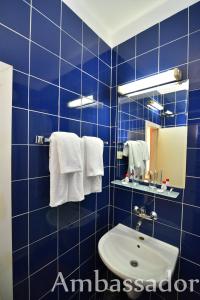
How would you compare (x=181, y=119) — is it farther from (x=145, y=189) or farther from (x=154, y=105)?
(x=145, y=189)

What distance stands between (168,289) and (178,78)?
164cm

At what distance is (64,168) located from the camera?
1.02 meters

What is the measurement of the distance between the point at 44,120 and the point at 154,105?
3.03 ft

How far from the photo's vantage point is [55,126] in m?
1.09

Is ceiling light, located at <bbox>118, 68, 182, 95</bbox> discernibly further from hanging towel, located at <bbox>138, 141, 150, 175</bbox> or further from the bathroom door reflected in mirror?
hanging towel, located at <bbox>138, 141, 150, 175</bbox>

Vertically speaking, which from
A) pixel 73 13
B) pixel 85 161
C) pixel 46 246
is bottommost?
pixel 46 246

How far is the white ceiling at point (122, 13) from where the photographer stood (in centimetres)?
124

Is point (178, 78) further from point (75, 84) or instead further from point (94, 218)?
point (94, 218)

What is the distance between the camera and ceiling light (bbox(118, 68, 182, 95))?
1.19m

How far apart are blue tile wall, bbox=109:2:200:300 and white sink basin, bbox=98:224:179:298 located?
0.25 feet

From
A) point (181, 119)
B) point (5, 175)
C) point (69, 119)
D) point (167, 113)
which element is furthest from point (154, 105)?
point (5, 175)

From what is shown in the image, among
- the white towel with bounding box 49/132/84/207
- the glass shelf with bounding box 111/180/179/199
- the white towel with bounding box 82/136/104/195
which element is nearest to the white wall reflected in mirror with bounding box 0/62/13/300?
the white towel with bounding box 49/132/84/207

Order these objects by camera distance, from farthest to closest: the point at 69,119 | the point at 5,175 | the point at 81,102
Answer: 1. the point at 81,102
2. the point at 69,119
3. the point at 5,175

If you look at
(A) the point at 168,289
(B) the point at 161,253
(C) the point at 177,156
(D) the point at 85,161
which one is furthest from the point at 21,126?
(A) the point at 168,289
